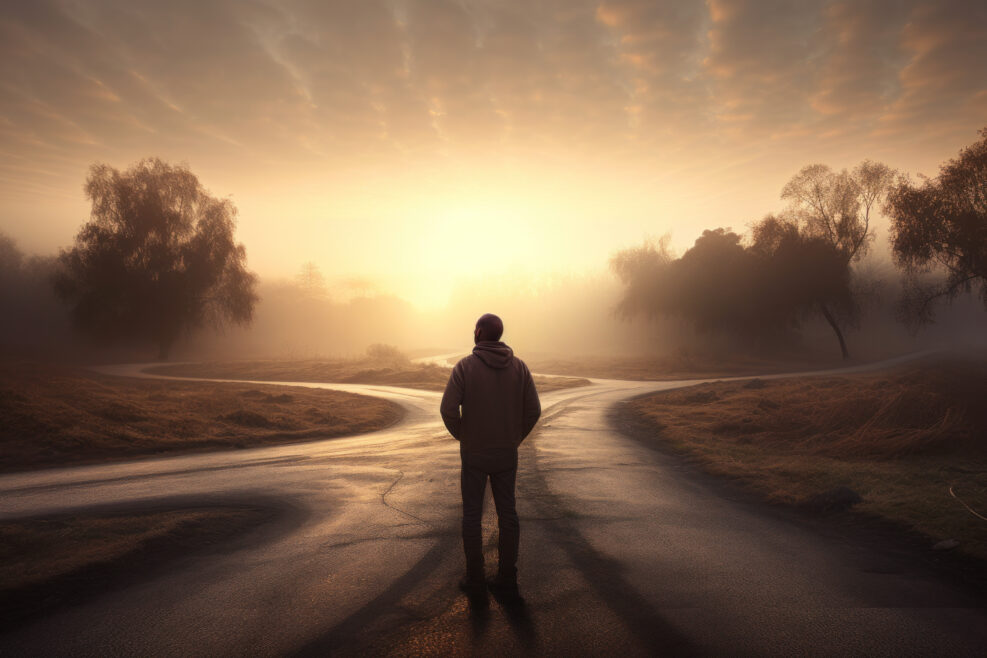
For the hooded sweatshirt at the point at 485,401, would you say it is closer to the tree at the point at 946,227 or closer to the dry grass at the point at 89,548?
the dry grass at the point at 89,548

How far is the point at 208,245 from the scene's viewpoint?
41719 mm

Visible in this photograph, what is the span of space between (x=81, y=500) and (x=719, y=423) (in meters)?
14.0

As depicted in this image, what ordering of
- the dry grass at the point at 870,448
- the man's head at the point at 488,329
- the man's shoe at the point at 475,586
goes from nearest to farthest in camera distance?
the man's shoe at the point at 475,586 → the man's head at the point at 488,329 → the dry grass at the point at 870,448

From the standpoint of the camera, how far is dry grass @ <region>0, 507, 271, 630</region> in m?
3.94

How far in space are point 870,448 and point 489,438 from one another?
933cm

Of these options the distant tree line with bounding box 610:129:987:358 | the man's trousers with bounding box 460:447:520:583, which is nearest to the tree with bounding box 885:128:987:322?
the distant tree line with bounding box 610:129:987:358

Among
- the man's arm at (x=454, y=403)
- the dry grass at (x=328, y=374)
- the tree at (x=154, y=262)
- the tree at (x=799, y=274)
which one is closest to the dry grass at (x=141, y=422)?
the man's arm at (x=454, y=403)

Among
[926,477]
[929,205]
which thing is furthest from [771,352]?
[926,477]

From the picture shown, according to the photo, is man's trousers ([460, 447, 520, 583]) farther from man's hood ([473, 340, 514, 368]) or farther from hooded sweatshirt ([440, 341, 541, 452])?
man's hood ([473, 340, 514, 368])

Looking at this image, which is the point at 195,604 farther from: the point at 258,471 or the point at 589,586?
the point at 258,471

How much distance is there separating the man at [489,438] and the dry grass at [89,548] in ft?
10.6

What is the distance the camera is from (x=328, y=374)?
37531 millimetres

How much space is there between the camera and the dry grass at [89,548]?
394cm

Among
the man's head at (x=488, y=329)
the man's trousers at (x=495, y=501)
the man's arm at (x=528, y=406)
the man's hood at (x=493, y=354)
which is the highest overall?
the man's head at (x=488, y=329)
